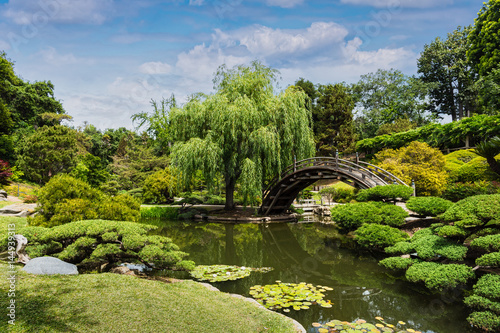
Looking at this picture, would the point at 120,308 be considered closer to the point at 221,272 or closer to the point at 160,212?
the point at 221,272

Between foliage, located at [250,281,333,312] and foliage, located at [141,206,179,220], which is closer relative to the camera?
foliage, located at [250,281,333,312]

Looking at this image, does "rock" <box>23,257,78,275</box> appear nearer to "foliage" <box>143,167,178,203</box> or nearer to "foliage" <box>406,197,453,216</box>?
"foliage" <box>406,197,453,216</box>

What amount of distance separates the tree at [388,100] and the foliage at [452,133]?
9307 millimetres

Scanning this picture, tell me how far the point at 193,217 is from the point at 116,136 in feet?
99.5

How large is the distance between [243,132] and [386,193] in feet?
25.8

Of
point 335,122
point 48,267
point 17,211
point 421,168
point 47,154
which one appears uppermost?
point 335,122

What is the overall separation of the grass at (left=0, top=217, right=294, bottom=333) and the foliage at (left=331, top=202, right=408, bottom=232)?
5304 millimetres

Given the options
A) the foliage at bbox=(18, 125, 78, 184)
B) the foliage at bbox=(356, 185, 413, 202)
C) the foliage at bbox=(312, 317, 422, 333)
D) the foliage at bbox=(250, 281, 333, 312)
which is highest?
the foliage at bbox=(18, 125, 78, 184)

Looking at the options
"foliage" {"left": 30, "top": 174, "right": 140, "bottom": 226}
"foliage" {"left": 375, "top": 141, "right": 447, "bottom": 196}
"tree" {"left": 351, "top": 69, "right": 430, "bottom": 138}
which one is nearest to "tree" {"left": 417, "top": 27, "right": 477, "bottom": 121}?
"tree" {"left": 351, "top": 69, "right": 430, "bottom": 138}

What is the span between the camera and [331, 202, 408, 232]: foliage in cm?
860

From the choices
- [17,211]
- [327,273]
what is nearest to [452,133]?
[327,273]

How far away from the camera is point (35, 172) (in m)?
21.0

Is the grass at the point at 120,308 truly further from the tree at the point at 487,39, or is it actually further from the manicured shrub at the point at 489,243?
the tree at the point at 487,39

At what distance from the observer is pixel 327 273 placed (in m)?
7.68
